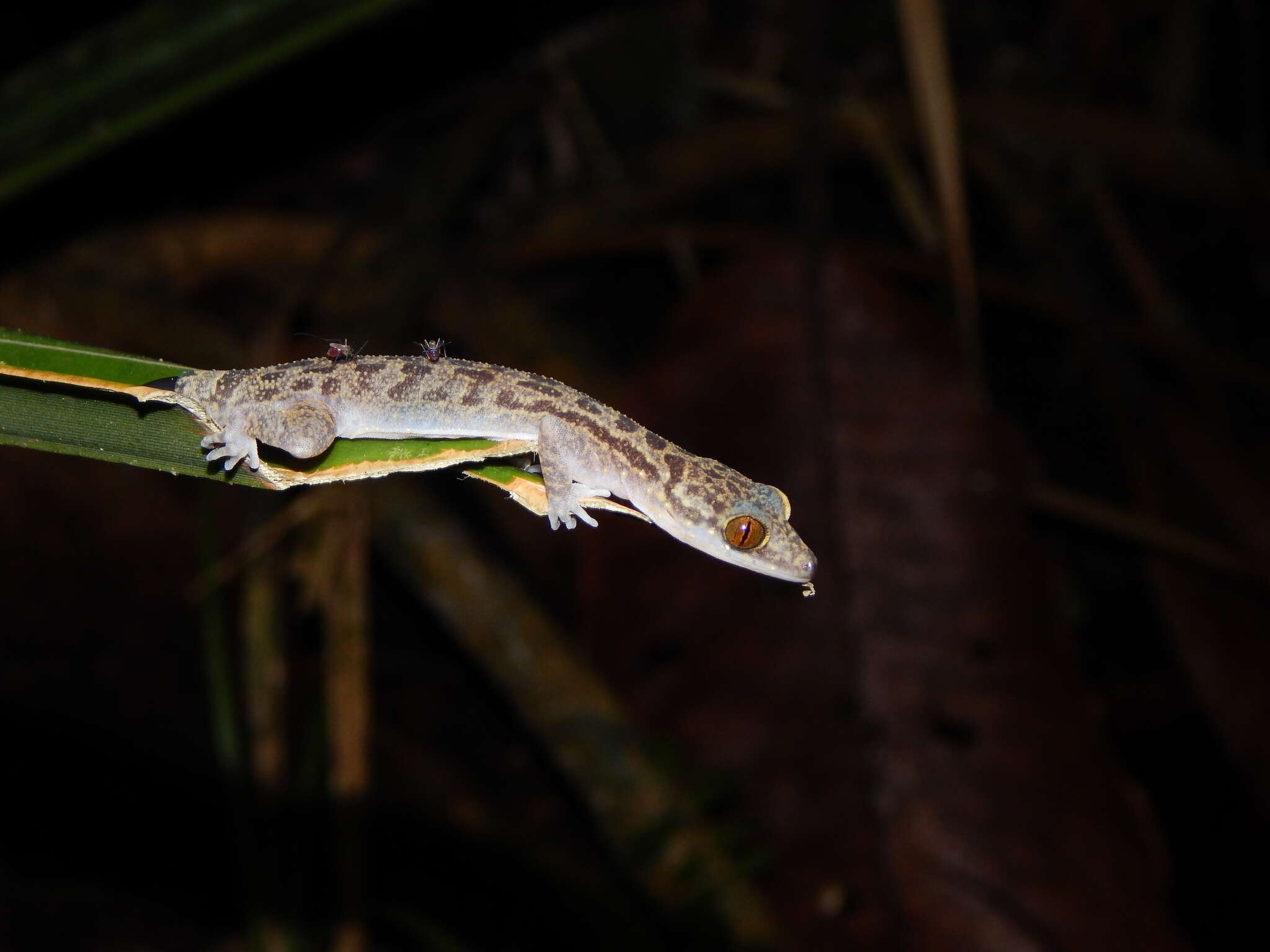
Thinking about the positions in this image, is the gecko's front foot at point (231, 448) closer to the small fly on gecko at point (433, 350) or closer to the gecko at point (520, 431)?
the gecko at point (520, 431)

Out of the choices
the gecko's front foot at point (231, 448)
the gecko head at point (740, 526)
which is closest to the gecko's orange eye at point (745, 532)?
the gecko head at point (740, 526)

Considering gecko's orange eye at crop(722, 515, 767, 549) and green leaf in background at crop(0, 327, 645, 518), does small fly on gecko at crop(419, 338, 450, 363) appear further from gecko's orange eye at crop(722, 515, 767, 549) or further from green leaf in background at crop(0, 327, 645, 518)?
gecko's orange eye at crop(722, 515, 767, 549)

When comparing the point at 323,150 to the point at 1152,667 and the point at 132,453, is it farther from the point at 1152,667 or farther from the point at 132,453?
the point at 1152,667

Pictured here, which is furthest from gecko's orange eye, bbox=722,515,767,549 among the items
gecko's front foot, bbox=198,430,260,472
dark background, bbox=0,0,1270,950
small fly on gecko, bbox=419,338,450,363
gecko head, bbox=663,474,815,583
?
dark background, bbox=0,0,1270,950

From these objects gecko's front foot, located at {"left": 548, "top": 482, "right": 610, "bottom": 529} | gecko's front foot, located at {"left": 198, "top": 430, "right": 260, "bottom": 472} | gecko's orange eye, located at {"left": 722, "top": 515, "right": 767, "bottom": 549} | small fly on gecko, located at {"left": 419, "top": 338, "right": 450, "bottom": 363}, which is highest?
small fly on gecko, located at {"left": 419, "top": 338, "right": 450, "bottom": 363}

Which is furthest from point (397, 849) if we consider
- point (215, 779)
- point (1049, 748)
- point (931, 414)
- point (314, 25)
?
point (314, 25)

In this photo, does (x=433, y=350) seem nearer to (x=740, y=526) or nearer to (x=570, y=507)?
(x=570, y=507)

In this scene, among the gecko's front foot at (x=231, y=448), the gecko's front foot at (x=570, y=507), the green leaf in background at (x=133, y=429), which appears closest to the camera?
the green leaf in background at (x=133, y=429)

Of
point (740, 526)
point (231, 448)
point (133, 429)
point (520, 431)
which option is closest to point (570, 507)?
point (520, 431)
